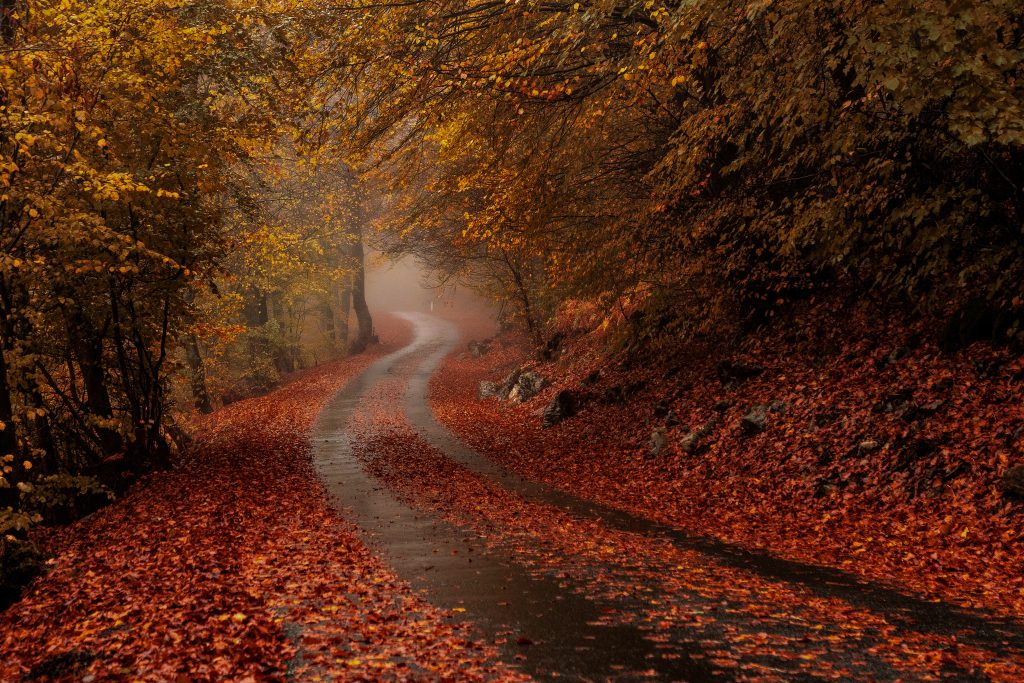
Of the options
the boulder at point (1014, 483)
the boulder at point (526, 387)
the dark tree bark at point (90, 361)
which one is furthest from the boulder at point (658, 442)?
the dark tree bark at point (90, 361)

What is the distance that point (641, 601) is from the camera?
663 cm

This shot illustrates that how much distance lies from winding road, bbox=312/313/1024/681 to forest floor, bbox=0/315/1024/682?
0.03 meters

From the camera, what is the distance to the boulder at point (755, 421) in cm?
1208

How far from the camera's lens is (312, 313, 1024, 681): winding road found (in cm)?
516

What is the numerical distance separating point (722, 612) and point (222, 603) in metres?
4.90

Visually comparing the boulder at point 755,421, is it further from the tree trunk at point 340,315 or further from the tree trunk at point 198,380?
the tree trunk at point 340,315

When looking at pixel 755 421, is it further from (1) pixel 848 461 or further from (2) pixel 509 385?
(2) pixel 509 385

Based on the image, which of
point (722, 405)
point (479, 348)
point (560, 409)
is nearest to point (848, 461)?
point (722, 405)

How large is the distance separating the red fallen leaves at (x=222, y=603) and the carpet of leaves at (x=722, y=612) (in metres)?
1.67

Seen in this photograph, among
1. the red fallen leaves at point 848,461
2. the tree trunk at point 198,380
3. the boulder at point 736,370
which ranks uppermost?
the tree trunk at point 198,380

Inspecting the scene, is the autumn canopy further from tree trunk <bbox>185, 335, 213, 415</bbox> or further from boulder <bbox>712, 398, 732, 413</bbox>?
tree trunk <bbox>185, 335, 213, 415</bbox>

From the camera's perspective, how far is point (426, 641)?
5.94 meters

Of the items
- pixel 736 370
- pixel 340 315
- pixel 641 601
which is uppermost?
pixel 340 315

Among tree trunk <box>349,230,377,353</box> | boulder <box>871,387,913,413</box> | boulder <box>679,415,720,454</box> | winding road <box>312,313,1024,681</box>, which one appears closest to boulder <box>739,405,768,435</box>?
boulder <box>679,415,720,454</box>
